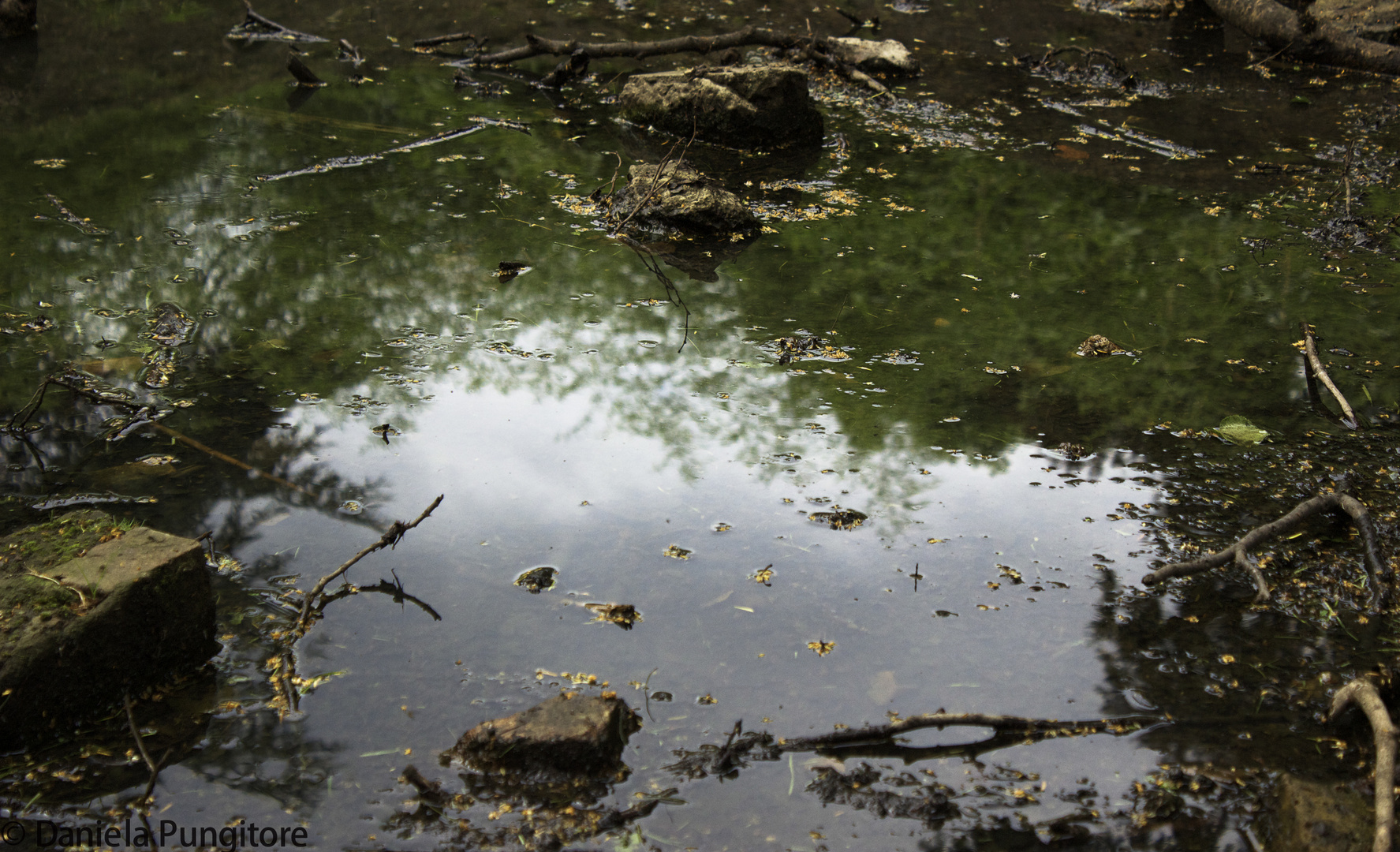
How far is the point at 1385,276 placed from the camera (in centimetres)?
546

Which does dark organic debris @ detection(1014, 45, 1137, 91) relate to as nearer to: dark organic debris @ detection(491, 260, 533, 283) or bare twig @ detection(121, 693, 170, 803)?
dark organic debris @ detection(491, 260, 533, 283)

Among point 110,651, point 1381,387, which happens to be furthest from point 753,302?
point 110,651

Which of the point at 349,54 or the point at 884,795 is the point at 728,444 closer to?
the point at 884,795

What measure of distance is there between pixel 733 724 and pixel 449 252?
388cm

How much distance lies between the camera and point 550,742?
Answer: 246 cm

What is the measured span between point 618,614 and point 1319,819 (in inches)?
79.5

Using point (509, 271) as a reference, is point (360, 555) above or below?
above

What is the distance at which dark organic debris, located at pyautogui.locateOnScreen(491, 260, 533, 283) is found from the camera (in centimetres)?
537

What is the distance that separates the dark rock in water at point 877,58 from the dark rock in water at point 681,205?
3.87 meters

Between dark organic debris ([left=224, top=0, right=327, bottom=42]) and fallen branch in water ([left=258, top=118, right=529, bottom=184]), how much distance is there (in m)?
3.67

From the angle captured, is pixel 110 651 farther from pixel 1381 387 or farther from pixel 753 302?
pixel 1381 387

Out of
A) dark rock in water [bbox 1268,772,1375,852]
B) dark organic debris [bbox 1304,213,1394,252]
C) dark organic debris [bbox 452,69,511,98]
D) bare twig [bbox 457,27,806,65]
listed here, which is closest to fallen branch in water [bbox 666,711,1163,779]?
dark rock in water [bbox 1268,772,1375,852]

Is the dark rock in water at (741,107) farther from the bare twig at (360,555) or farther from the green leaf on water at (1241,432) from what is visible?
the bare twig at (360,555)

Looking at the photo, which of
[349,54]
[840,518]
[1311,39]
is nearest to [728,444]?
[840,518]
